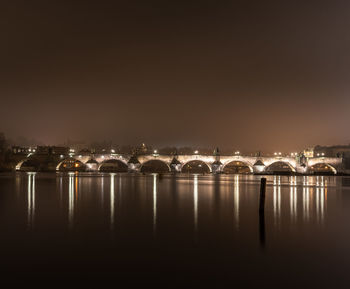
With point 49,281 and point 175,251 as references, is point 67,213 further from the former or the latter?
point 49,281

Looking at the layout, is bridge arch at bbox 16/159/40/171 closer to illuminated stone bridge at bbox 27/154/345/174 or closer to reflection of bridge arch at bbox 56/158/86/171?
illuminated stone bridge at bbox 27/154/345/174

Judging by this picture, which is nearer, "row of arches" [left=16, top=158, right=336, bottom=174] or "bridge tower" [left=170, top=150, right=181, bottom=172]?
"bridge tower" [left=170, top=150, right=181, bottom=172]

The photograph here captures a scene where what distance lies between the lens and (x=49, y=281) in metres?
9.37

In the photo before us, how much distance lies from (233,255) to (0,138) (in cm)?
8883

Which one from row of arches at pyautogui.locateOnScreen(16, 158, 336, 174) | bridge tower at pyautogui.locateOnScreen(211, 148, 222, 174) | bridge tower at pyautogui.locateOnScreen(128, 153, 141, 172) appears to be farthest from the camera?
row of arches at pyautogui.locateOnScreen(16, 158, 336, 174)

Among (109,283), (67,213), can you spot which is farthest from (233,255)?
(67,213)

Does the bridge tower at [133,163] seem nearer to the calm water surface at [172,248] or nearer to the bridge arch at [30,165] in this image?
the bridge arch at [30,165]

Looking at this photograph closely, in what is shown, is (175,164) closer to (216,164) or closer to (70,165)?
(216,164)

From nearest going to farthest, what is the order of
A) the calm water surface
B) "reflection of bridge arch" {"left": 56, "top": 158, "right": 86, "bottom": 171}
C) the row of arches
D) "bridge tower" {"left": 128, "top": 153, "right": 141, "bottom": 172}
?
the calm water surface → "bridge tower" {"left": 128, "top": 153, "right": 141, "bottom": 172} → the row of arches → "reflection of bridge arch" {"left": 56, "top": 158, "right": 86, "bottom": 171}

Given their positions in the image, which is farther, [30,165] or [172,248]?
[30,165]

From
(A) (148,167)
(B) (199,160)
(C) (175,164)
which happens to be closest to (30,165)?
(A) (148,167)

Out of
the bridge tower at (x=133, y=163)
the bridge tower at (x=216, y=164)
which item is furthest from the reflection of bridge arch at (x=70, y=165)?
the bridge tower at (x=216, y=164)

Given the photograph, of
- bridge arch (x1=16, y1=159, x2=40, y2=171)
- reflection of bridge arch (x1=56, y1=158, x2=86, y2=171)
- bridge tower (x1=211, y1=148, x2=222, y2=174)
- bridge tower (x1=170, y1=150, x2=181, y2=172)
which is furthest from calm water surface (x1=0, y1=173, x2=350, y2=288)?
bridge arch (x1=16, y1=159, x2=40, y2=171)

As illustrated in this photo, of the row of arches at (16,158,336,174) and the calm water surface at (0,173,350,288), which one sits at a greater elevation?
the calm water surface at (0,173,350,288)
